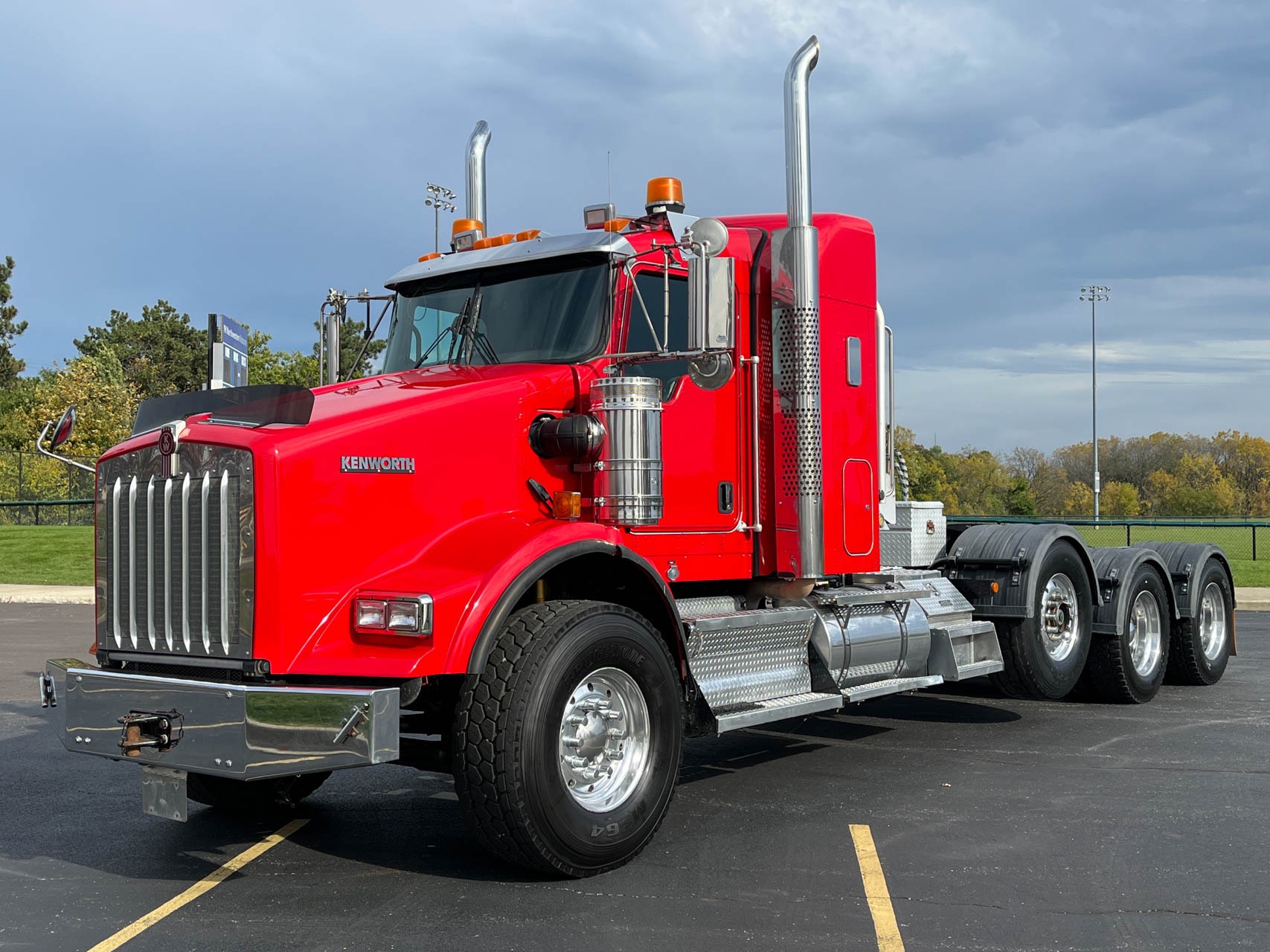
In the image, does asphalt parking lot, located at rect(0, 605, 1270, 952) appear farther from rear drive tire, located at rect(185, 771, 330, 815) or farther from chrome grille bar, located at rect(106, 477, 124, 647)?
chrome grille bar, located at rect(106, 477, 124, 647)

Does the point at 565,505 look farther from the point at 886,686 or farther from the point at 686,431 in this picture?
the point at 886,686

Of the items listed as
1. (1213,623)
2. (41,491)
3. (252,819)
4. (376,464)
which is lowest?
(252,819)

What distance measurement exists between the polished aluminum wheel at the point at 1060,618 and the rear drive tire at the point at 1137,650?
357 millimetres

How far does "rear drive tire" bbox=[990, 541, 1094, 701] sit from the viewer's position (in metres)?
9.23

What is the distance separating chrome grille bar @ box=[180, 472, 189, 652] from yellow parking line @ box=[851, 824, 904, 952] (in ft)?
9.74

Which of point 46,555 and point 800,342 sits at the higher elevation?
point 800,342

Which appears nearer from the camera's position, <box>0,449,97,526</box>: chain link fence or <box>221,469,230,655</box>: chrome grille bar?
<box>221,469,230,655</box>: chrome grille bar

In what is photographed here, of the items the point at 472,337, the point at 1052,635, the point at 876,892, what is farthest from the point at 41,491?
the point at 876,892

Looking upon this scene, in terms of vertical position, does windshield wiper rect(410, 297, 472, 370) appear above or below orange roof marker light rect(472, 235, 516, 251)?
below

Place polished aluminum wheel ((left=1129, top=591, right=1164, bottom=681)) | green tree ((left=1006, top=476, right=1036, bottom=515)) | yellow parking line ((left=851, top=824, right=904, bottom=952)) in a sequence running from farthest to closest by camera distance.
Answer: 1. green tree ((left=1006, top=476, right=1036, bottom=515))
2. polished aluminum wheel ((left=1129, top=591, right=1164, bottom=681))
3. yellow parking line ((left=851, top=824, right=904, bottom=952))

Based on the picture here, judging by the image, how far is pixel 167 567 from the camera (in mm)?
5246

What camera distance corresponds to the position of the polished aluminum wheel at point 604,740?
18.0 feet

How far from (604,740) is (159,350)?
235 ft

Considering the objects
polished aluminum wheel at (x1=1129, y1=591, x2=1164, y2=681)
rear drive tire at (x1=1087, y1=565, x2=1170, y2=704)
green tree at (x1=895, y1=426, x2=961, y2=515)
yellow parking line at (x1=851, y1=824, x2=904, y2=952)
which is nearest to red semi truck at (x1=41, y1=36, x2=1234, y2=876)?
yellow parking line at (x1=851, y1=824, x2=904, y2=952)
